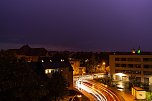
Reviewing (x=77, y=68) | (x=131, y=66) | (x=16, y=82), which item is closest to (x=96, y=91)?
(x=131, y=66)

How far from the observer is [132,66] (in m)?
69.9

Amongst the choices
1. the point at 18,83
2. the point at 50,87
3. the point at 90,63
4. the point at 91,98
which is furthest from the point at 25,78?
the point at 90,63

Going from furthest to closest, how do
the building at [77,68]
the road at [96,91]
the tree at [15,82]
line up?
the building at [77,68] → the road at [96,91] → the tree at [15,82]

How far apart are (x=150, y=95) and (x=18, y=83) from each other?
25397 mm

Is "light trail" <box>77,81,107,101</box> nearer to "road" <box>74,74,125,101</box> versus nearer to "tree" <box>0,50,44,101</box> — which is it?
"road" <box>74,74,125,101</box>

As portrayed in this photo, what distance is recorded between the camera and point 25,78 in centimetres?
2659

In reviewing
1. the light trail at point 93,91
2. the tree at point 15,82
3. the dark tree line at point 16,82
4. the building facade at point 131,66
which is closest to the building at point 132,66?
the building facade at point 131,66

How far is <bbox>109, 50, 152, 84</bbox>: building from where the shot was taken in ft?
219

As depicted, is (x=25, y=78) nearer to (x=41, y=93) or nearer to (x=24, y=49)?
(x=41, y=93)

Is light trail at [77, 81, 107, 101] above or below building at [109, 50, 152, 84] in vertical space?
below

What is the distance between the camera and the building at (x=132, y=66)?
219 ft

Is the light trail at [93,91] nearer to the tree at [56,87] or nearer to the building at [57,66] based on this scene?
the building at [57,66]

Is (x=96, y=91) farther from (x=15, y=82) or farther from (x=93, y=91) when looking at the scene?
(x=15, y=82)

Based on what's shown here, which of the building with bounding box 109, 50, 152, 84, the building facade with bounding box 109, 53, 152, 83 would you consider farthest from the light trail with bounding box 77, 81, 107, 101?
the building facade with bounding box 109, 53, 152, 83
